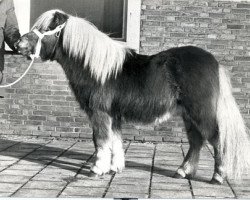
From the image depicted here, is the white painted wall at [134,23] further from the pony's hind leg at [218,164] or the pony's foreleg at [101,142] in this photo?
the pony's hind leg at [218,164]

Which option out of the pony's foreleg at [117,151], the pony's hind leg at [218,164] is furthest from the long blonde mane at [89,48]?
the pony's hind leg at [218,164]

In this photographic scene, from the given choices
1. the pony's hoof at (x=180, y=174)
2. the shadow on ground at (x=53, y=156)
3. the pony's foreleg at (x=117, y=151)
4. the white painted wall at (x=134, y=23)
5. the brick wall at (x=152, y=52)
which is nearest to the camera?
the pony's hoof at (x=180, y=174)

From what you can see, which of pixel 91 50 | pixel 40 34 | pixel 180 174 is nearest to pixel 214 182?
pixel 180 174

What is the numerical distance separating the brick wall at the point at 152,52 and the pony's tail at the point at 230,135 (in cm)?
213

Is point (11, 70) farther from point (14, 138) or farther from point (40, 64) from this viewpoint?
point (14, 138)

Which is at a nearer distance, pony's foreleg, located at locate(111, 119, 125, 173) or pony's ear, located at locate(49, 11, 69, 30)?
pony's ear, located at locate(49, 11, 69, 30)

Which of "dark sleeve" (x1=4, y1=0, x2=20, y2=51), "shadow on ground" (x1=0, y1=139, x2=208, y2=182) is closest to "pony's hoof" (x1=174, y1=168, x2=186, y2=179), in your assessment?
"shadow on ground" (x1=0, y1=139, x2=208, y2=182)

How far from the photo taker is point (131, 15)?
656 cm

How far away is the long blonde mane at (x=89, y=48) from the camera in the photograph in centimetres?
461

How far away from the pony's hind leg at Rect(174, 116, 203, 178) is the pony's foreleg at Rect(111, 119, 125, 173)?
21.5 inches

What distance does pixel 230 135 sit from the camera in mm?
4336

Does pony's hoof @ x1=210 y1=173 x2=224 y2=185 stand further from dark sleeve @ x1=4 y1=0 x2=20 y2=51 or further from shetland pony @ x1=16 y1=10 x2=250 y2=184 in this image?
dark sleeve @ x1=4 y1=0 x2=20 y2=51

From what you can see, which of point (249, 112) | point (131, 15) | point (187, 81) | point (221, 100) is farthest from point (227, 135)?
point (131, 15)

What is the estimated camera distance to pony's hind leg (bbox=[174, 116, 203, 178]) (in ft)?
15.3
